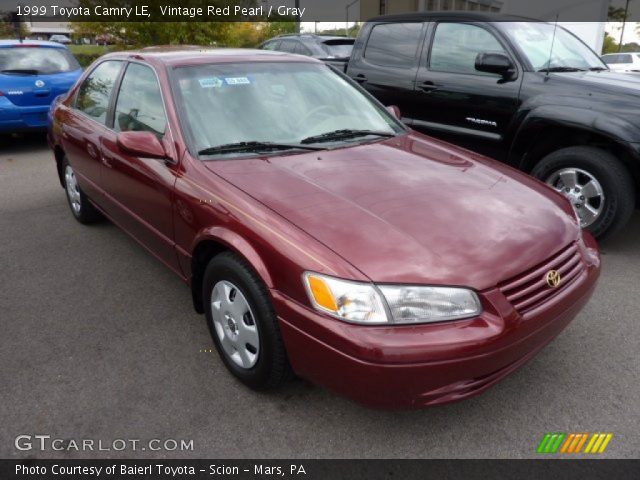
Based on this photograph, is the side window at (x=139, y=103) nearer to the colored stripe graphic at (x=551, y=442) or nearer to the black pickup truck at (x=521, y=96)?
the colored stripe graphic at (x=551, y=442)

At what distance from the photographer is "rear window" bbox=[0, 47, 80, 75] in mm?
7727

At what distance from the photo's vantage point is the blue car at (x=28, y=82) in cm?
746

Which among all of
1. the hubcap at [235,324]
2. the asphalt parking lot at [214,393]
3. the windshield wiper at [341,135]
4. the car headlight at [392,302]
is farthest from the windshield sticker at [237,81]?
the car headlight at [392,302]

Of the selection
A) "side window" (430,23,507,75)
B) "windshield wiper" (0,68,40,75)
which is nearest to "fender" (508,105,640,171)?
"side window" (430,23,507,75)

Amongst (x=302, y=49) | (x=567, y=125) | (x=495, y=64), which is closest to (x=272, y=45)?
(x=302, y=49)

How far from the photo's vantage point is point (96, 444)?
226 centimetres

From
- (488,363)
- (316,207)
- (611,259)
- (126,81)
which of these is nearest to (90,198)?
(126,81)

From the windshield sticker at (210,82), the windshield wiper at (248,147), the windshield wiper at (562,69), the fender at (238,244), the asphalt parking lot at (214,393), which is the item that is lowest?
the asphalt parking lot at (214,393)

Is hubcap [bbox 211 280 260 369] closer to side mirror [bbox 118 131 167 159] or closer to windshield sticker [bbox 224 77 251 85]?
side mirror [bbox 118 131 167 159]

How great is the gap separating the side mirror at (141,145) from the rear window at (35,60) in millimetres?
6328

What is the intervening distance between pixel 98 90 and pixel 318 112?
195cm

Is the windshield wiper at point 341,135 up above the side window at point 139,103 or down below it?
below

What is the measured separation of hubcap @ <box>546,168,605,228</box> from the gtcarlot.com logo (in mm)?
3462
